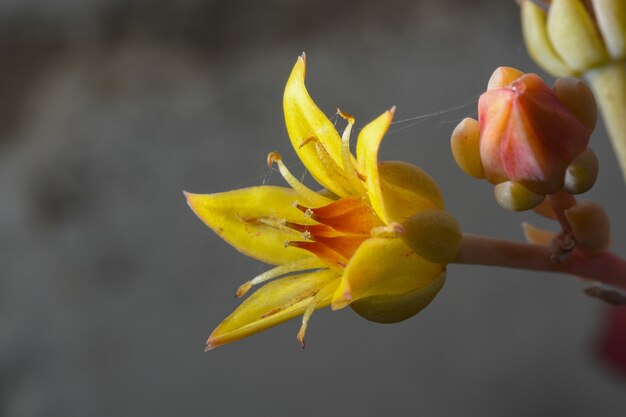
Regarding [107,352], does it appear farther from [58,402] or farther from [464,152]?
[464,152]

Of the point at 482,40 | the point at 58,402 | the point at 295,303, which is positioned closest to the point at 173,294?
the point at 58,402

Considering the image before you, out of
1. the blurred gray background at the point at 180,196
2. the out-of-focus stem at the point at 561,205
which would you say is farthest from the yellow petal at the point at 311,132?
the blurred gray background at the point at 180,196

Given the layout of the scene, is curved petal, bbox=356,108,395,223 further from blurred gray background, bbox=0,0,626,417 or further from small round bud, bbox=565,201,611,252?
blurred gray background, bbox=0,0,626,417

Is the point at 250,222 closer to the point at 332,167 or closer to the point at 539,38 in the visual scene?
the point at 332,167

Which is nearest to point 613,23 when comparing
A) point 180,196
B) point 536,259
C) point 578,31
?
point 578,31

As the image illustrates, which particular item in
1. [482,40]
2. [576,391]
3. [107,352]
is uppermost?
[482,40]

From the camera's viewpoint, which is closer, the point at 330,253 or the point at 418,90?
the point at 330,253

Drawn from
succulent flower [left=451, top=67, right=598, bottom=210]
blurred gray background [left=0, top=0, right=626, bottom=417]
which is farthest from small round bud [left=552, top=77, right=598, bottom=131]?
blurred gray background [left=0, top=0, right=626, bottom=417]

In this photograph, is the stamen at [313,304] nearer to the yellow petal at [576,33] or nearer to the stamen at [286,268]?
the stamen at [286,268]
